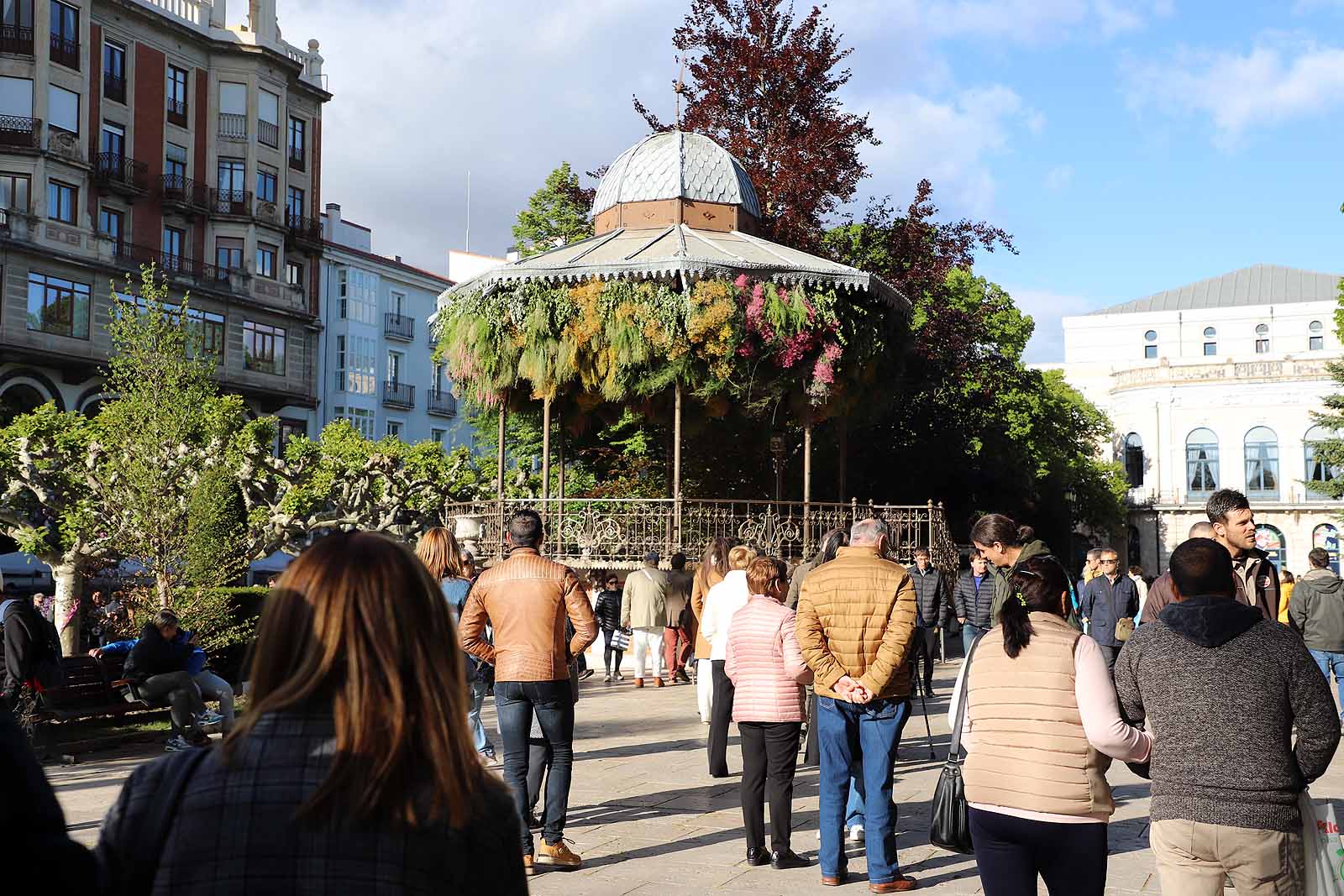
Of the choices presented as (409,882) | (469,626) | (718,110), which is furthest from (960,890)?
(718,110)

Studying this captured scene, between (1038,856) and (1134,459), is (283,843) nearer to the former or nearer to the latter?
(1038,856)

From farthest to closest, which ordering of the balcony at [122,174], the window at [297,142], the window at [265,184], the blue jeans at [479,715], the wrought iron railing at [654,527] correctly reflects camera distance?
the window at [297,142] → the window at [265,184] → the balcony at [122,174] → the wrought iron railing at [654,527] → the blue jeans at [479,715]

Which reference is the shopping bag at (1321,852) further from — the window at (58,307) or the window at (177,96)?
the window at (177,96)

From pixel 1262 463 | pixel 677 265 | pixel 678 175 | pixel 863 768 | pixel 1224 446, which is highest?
pixel 678 175

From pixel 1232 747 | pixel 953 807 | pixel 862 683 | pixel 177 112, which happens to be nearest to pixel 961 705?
pixel 953 807

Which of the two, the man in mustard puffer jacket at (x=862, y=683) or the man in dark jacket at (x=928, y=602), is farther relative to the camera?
the man in dark jacket at (x=928, y=602)

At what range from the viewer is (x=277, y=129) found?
154 feet

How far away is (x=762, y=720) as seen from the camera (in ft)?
23.5

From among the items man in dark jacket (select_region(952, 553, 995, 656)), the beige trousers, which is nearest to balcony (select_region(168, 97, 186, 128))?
man in dark jacket (select_region(952, 553, 995, 656))

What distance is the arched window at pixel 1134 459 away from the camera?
2699 inches

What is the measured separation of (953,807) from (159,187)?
42633mm

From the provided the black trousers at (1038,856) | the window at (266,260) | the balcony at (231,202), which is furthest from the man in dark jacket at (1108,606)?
the window at (266,260)

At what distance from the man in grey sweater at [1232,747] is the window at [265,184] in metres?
46.1

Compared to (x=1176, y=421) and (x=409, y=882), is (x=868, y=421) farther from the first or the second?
(x=1176, y=421)
